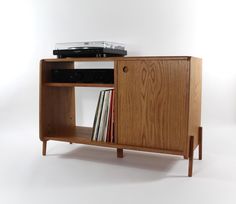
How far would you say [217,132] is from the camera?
2.17 meters

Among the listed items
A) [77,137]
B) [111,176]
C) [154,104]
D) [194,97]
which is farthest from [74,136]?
[194,97]

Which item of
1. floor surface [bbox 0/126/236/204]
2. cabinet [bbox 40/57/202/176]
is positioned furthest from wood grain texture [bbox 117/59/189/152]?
floor surface [bbox 0/126/236/204]

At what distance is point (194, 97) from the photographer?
1624mm

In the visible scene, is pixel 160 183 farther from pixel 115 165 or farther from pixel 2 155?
pixel 2 155

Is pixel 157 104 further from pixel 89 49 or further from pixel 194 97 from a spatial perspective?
pixel 89 49

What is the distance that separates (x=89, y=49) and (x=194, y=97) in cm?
63

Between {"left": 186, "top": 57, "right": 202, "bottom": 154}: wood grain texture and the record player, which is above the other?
the record player

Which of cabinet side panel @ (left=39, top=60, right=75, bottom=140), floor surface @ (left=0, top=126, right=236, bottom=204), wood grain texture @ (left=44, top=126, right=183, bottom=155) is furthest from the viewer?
cabinet side panel @ (left=39, top=60, right=75, bottom=140)

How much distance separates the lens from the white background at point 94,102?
1391 mm

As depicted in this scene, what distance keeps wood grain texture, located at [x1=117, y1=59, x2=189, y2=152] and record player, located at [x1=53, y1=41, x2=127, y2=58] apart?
174 mm

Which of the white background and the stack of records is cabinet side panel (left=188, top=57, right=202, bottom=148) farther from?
the stack of records

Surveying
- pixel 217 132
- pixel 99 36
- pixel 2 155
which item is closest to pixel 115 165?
pixel 2 155

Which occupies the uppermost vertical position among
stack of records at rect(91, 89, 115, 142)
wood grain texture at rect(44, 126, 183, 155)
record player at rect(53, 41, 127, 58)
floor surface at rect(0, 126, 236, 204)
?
record player at rect(53, 41, 127, 58)

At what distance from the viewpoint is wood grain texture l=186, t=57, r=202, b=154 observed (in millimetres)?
1532
